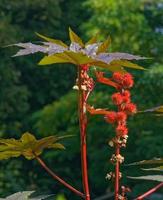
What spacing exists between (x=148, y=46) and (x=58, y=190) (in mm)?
4815

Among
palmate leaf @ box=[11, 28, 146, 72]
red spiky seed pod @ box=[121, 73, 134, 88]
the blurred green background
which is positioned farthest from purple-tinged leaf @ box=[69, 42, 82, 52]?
the blurred green background

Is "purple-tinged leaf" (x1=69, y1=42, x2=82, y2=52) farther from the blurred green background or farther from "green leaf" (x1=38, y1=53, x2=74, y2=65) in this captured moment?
the blurred green background

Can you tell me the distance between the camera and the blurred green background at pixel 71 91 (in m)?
9.38

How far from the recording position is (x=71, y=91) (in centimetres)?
1291

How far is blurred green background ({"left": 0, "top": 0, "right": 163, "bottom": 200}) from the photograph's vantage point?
9383mm

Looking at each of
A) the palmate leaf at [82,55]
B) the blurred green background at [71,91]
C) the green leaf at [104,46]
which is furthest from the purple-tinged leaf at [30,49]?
the blurred green background at [71,91]

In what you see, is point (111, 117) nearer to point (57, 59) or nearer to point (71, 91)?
point (57, 59)

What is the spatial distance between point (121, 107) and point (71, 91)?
11.5 m

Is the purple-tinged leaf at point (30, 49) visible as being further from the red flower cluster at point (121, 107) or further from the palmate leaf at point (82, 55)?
the red flower cluster at point (121, 107)

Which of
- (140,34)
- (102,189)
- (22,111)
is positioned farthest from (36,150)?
(22,111)

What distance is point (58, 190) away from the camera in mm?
13398

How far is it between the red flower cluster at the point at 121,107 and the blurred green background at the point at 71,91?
17.8 ft

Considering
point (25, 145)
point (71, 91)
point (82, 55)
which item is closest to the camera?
point (82, 55)

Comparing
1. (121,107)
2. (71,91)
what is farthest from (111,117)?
(71,91)
